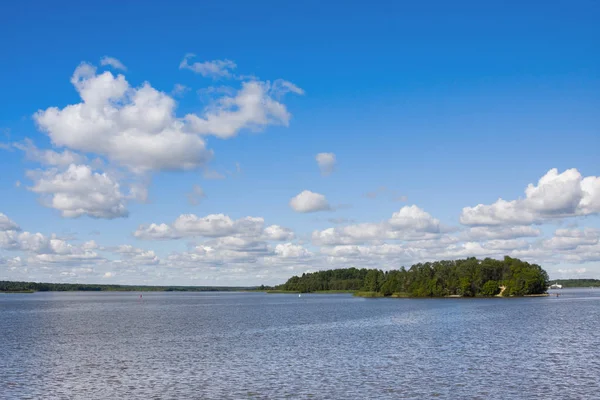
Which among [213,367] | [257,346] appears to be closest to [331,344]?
[257,346]

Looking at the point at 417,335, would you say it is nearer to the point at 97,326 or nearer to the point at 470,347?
the point at 470,347

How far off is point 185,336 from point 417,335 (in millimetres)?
28808

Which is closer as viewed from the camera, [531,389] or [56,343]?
[531,389]

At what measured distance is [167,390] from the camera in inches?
1459

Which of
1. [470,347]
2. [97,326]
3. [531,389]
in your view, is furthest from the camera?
[97,326]

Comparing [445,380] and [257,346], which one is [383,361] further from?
[257,346]

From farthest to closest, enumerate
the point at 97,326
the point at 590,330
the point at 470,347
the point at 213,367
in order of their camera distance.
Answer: the point at 97,326 → the point at 590,330 → the point at 470,347 → the point at 213,367

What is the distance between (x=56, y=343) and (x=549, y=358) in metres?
51.7

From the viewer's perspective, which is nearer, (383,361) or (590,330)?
(383,361)

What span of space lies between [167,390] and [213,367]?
9.67m

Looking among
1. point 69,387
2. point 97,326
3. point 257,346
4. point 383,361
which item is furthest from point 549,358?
point 97,326

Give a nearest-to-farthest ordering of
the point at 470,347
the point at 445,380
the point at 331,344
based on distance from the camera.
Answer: the point at 445,380 < the point at 470,347 < the point at 331,344

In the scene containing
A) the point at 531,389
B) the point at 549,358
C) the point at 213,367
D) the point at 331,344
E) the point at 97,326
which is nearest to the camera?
the point at 531,389

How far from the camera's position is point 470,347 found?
57.7m
